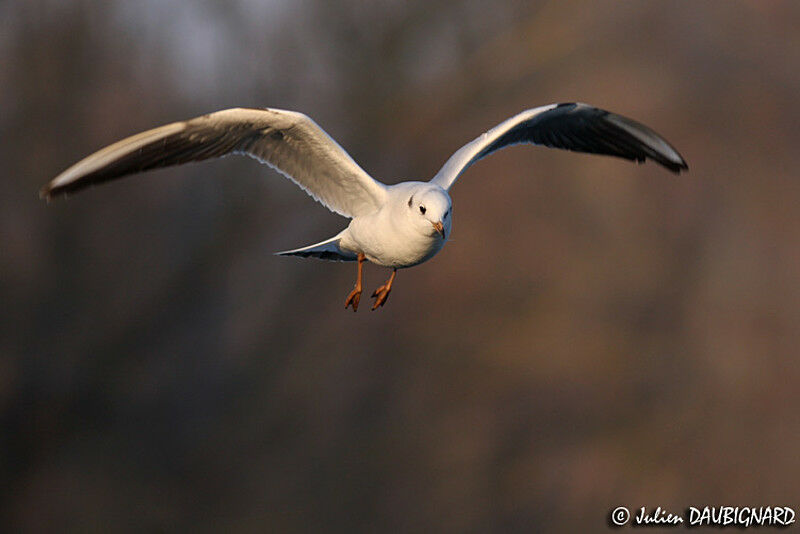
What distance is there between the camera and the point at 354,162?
412 centimetres

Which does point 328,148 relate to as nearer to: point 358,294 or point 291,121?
point 291,121

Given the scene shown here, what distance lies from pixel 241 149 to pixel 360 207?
62 cm

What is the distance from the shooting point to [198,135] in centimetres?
383

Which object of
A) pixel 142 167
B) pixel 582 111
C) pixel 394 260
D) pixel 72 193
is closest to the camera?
pixel 72 193

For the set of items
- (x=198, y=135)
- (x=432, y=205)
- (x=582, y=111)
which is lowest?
(x=432, y=205)

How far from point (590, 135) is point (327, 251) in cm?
151

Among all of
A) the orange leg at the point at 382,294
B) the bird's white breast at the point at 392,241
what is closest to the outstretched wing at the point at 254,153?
the bird's white breast at the point at 392,241

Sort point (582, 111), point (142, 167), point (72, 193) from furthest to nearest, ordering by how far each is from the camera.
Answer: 1. point (582, 111)
2. point (142, 167)
3. point (72, 193)

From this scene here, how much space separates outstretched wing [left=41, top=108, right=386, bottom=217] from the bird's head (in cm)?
45


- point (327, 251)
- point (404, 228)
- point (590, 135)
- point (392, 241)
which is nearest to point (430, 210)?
point (404, 228)

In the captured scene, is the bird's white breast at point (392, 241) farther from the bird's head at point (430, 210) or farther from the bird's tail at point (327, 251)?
the bird's tail at point (327, 251)

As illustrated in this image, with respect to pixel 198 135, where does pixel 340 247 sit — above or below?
below

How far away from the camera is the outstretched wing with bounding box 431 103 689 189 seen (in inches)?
175

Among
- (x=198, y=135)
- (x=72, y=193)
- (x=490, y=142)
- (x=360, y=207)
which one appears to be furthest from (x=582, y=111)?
(x=72, y=193)
